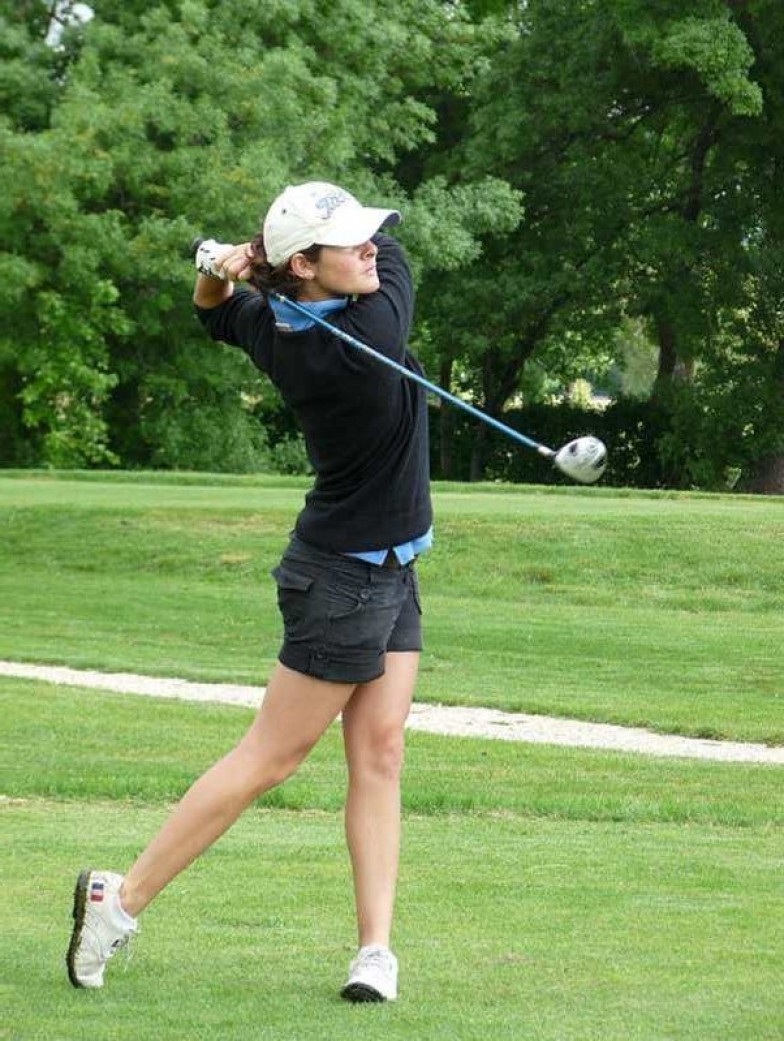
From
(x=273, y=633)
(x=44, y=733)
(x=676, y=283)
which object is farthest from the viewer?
(x=676, y=283)

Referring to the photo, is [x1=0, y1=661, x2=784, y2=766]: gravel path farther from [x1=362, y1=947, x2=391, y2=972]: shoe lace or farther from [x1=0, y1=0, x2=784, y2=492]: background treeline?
[x1=0, y1=0, x2=784, y2=492]: background treeline

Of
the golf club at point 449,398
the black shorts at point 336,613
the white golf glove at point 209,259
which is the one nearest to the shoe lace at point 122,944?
the black shorts at point 336,613

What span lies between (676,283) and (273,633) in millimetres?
24560

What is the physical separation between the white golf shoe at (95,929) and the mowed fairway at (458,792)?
62mm

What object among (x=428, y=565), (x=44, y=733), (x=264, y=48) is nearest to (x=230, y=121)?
(x=264, y=48)

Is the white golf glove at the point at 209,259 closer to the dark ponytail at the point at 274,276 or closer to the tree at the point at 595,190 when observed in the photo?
the dark ponytail at the point at 274,276

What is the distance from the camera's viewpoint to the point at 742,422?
125ft

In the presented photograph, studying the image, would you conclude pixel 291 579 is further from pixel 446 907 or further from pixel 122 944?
pixel 446 907

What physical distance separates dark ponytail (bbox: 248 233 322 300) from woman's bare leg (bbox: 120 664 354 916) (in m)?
0.89

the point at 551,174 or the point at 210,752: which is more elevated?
the point at 551,174

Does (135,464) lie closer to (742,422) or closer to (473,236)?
(473,236)

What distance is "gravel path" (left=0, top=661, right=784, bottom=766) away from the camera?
1109 centimetres

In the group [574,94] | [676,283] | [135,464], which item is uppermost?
[574,94]

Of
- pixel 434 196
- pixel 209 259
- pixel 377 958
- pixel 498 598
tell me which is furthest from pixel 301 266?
pixel 434 196
